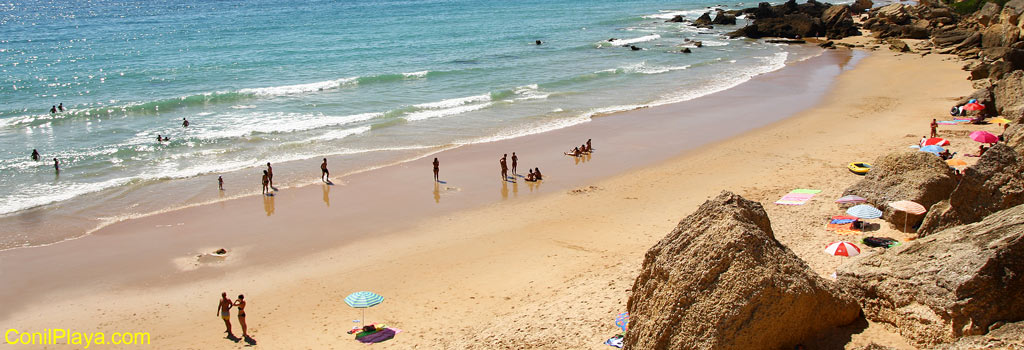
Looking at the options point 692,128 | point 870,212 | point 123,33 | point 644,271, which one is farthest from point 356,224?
point 123,33

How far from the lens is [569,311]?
41.7 ft

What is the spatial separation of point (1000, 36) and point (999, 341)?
40.0 meters

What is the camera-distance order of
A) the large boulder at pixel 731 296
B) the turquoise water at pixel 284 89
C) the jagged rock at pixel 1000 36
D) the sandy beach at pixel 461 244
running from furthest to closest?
the jagged rock at pixel 1000 36 < the turquoise water at pixel 284 89 < the sandy beach at pixel 461 244 < the large boulder at pixel 731 296

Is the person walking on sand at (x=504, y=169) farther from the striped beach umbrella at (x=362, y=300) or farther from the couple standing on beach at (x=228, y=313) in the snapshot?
the couple standing on beach at (x=228, y=313)

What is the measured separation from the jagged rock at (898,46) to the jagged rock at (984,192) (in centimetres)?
3843

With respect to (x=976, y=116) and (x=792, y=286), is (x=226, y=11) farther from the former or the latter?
(x=792, y=286)

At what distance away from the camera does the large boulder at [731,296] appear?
872cm

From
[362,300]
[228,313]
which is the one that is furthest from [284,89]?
[362,300]

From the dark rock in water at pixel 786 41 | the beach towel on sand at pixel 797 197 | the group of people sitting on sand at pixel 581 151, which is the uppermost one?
the dark rock in water at pixel 786 41

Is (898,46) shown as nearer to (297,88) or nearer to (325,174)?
(297,88)

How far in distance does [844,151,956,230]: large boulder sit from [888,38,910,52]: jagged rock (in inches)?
1387

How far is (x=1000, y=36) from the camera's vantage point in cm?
3912

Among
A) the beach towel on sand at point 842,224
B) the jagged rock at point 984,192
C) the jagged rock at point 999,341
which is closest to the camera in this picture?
the jagged rock at point 999,341

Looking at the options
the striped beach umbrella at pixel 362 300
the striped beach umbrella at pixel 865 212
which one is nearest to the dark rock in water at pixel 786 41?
the striped beach umbrella at pixel 865 212
